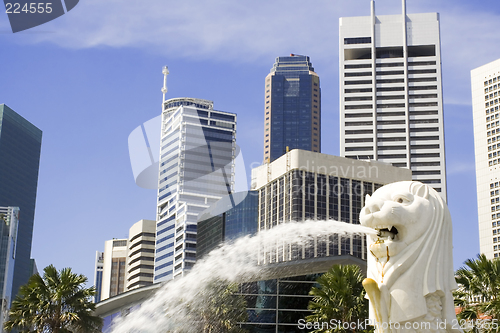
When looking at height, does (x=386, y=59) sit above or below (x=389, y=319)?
above

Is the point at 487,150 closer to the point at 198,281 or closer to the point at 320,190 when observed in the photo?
the point at 320,190

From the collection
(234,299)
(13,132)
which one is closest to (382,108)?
(13,132)

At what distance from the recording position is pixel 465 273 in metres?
26.7

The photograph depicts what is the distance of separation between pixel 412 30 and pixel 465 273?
427 feet

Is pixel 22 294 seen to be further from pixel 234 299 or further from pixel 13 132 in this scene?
pixel 13 132

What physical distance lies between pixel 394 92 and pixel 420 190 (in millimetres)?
134865

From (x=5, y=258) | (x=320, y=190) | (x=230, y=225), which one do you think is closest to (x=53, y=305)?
(x=320, y=190)

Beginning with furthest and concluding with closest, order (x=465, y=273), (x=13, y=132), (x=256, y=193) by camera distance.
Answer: (x=13, y=132) < (x=256, y=193) < (x=465, y=273)

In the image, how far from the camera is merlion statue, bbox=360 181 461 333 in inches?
659

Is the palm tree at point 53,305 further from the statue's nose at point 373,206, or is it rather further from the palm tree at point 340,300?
the statue's nose at point 373,206

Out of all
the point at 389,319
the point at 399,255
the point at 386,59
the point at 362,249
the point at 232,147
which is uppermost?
the point at 386,59

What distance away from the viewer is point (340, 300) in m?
29.0

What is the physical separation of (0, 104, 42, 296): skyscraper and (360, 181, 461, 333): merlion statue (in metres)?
174

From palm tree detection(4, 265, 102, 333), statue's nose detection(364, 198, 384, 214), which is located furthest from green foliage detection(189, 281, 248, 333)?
statue's nose detection(364, 198, 384, 214)
